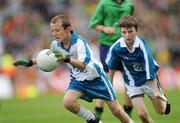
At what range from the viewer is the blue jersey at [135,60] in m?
12.4

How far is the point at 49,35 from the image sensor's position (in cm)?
2594

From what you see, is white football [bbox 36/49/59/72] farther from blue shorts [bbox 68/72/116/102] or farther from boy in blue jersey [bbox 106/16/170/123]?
boy in blue jersey [bbox 106/16/170/123]

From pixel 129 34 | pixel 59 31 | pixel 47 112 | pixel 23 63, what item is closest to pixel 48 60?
pixel 23 63

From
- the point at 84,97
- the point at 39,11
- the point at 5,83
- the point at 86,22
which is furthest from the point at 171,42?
the point at 84,97

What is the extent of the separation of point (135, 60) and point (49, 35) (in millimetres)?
13674

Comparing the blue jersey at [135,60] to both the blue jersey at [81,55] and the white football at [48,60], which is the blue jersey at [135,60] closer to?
the blue jersey at [81,55]

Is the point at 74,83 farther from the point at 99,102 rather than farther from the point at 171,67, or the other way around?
the point at 171,67

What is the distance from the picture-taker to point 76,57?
39.7 feet

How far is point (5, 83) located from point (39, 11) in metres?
3.83

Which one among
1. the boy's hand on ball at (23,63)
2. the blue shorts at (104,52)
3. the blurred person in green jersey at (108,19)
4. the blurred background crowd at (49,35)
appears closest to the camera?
the boy's hand on ball at (23,63)

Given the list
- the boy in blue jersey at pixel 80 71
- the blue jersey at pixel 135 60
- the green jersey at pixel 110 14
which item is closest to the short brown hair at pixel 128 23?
the blue jersey at pixel 135 60

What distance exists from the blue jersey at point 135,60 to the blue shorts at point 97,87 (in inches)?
16.6

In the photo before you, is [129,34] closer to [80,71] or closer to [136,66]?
[136,66]

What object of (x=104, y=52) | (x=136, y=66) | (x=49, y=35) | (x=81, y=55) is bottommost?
(x=49, y=35)
